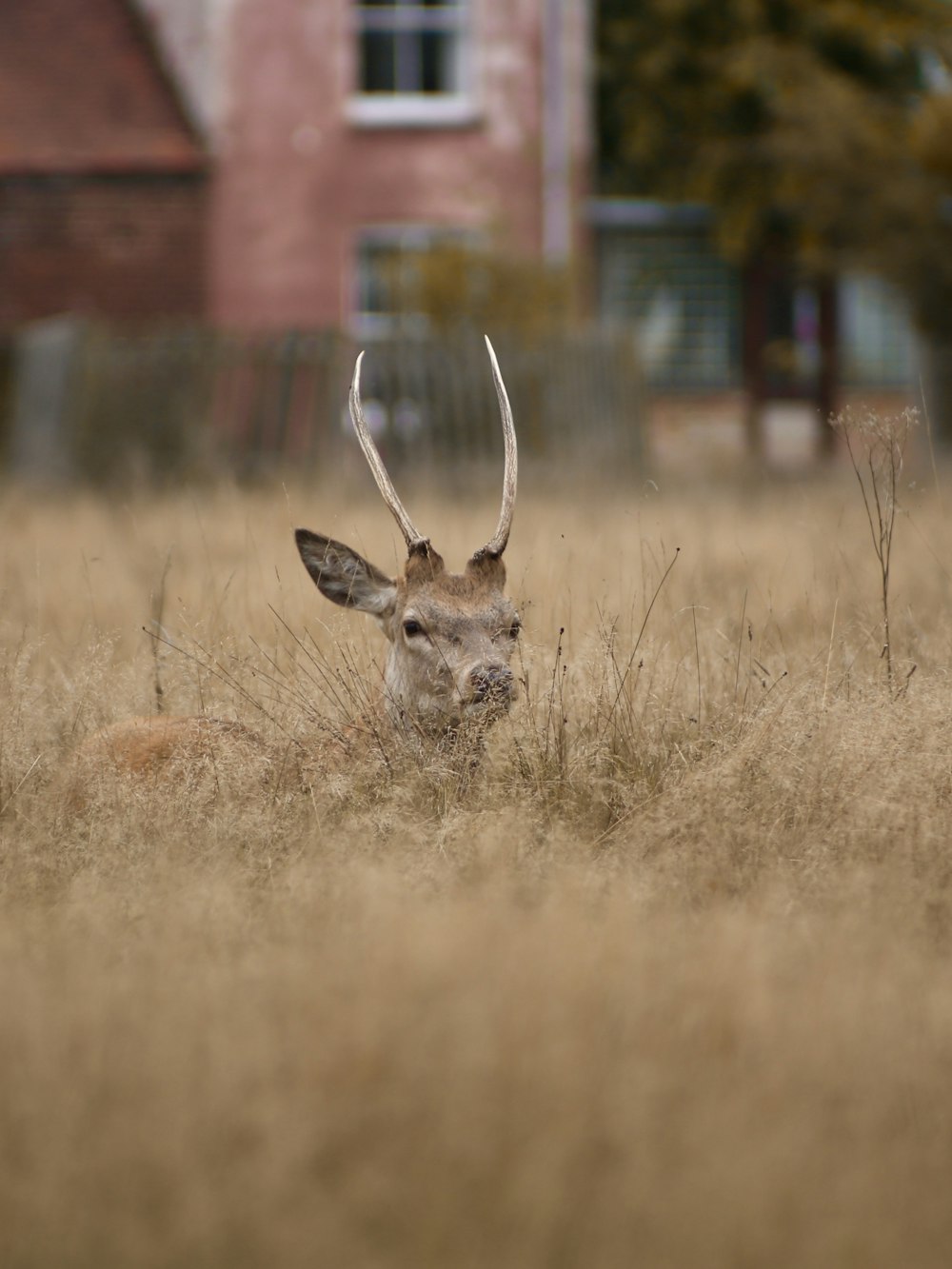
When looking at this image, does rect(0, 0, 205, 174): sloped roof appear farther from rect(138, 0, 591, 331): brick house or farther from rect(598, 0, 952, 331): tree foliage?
rect(598, 0, 952, 331): tree foliage

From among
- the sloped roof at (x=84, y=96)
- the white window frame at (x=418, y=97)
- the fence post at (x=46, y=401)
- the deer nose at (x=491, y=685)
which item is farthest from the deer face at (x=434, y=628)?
the white window frame at (x=418, y=97)

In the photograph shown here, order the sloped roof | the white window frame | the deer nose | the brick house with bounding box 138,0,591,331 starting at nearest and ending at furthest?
the deer nose → the sloped roof → the brick house with bounding box 138,0,591,331 → the white window frame

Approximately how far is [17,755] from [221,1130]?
7.23ft

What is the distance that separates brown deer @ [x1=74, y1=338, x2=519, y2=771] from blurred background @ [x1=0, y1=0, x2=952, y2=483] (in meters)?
8.05

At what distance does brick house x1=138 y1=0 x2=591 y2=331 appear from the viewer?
62.1 feet

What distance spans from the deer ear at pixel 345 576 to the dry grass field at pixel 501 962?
18 cm

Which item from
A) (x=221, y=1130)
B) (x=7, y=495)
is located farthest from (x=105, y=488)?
(x=221, y=1130)

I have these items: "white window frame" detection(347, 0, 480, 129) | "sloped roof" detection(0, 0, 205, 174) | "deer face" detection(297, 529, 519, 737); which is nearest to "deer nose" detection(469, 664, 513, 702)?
"deer face" detection(297, 529, 519, 737)

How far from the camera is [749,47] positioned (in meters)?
19.8

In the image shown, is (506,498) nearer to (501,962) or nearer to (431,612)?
(431,612)

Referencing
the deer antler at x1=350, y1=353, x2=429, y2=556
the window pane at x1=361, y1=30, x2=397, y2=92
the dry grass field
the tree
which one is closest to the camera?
the dry grass field

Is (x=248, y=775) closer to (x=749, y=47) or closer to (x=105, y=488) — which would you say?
(x=105, y=488)

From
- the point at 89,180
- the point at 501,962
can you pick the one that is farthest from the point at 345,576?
the point at 89,180

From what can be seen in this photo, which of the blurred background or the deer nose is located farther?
the blurred background
